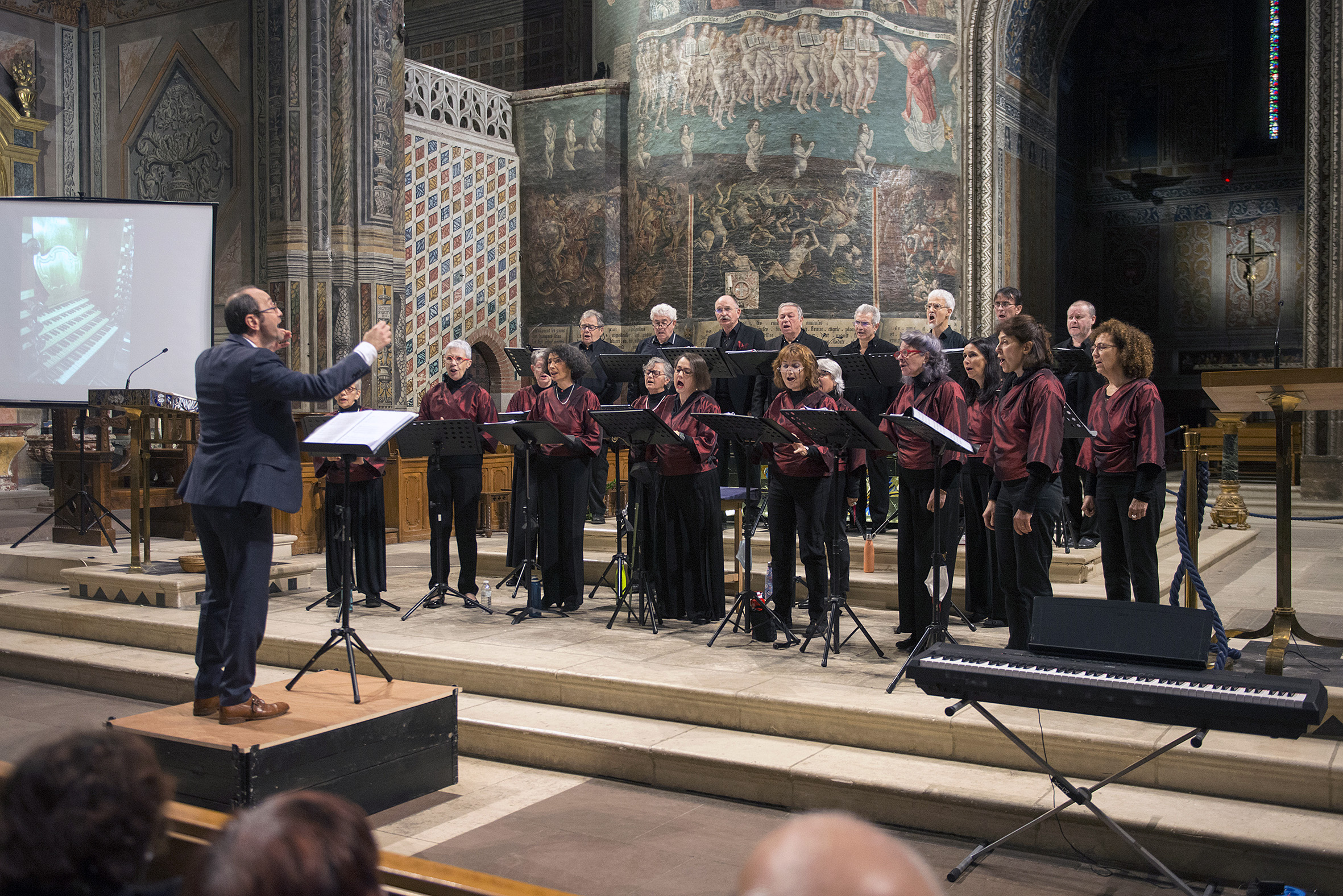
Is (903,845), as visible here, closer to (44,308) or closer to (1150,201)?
(44,308)

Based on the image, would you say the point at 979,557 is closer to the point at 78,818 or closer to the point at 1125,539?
the point at 1125,539


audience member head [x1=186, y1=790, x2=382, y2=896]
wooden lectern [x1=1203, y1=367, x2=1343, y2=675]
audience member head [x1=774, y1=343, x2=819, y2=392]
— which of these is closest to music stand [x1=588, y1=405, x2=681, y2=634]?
audience member head [x1=774, y1=343, x2=819, y2=392]

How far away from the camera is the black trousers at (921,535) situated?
5906 mm

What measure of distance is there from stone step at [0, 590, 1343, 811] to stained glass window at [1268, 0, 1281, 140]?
14355 mm

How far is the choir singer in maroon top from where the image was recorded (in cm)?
502

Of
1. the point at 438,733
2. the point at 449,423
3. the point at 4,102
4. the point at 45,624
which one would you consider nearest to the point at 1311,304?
the point at 449,423

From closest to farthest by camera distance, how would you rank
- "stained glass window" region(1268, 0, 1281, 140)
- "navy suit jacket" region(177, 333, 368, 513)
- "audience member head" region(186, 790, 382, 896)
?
"audience member head" region(186, 790, 382, 896) < "navy suit jacket" region(177, 333, 368, 513) < "stained glass window" region(1268, 0, 1281, 140)

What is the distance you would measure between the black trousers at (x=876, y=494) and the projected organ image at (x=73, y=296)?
252 inches

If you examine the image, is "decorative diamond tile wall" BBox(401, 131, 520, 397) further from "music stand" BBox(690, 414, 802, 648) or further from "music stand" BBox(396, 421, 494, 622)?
A: "music stand" BBox(690, 414, 802, 648)

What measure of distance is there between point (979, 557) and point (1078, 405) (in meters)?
2.08

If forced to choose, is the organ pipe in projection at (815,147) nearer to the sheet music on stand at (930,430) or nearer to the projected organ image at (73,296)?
the projected organ image at (73,296)

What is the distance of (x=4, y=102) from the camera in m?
14.4

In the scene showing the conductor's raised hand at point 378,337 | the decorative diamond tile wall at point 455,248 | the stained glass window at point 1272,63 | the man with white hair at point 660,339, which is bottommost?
the conductor's raised hand at point 378,337

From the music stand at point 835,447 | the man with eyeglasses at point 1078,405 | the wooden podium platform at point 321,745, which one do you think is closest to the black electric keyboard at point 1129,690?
the music stand at point 835,447
